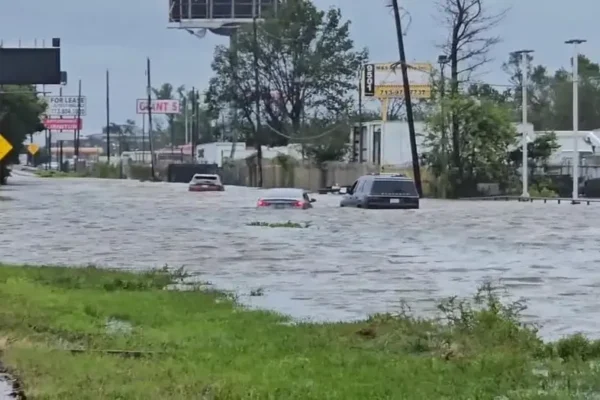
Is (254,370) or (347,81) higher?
(347,81)

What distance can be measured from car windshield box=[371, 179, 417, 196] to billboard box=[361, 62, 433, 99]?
3060 centimetres

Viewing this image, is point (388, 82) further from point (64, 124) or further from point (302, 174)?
point (64, 124)

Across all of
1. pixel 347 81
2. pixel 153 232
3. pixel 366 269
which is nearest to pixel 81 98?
pixel 347 81

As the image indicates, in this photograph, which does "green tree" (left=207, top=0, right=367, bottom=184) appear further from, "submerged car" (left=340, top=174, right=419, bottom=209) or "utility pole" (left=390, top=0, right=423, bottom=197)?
"submerged car" (left=340, top=174, right=419, bottom=209)

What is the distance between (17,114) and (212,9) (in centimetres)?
4715

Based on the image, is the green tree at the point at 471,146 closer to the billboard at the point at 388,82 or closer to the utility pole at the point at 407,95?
the utility pole at the point at 407,95

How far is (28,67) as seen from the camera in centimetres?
6144

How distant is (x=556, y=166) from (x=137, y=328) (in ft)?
205

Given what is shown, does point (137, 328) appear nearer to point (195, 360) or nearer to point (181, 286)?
point (195, 360)

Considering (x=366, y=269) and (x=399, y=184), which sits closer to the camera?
(x=366, y=269)

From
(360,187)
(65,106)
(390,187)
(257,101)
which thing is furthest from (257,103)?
(65,106)

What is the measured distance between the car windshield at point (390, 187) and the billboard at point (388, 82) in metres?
30.6

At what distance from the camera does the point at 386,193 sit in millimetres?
49906

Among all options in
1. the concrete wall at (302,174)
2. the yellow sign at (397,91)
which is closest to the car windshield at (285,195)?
the concrete wall at (302,174)
